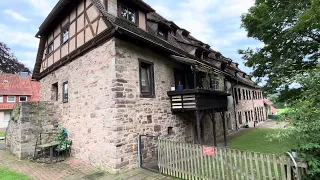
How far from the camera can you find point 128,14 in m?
8.38

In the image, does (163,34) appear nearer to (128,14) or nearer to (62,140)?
(128,14)

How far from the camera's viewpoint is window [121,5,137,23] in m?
8.15

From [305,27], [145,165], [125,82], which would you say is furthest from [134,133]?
[305,27]

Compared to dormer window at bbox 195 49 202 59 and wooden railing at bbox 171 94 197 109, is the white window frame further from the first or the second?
dormer window at bbox 195 49 202 59

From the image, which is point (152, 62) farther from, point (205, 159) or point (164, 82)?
point (205, 159)

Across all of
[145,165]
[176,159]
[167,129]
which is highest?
[167,129]

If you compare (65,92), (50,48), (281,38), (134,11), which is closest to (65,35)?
(50,48)

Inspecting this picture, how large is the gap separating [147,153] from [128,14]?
A: 5844 mm

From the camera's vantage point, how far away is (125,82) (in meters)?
7.02

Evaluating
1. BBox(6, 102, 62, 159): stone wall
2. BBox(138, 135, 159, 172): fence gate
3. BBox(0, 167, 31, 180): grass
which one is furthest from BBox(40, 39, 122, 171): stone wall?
BBox(0, 167, 31, 180): grass

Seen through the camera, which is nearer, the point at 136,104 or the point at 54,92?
the point at 136,104

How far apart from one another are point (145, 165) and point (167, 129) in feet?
7.02

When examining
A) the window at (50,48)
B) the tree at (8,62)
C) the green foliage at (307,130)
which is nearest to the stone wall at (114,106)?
the window at (50,48)

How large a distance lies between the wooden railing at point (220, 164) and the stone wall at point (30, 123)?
682 centimetres
